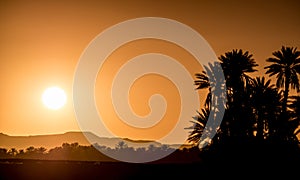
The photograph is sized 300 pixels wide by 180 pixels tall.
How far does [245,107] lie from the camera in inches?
2363

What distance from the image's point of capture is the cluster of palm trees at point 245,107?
5931 cm

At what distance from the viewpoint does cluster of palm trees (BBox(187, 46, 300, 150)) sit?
59.3 metres

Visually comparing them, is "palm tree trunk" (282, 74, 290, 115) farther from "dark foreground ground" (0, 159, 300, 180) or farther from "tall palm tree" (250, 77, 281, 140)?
"dark foreground ground" (0, 159, 300, 180)

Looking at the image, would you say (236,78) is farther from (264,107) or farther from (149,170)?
(149,170)

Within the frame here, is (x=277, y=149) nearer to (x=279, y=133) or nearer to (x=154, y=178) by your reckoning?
(x=279, y=133)

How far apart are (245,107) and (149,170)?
13366 millimetres

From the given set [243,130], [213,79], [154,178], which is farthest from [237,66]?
[154,178]

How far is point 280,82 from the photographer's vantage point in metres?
66.2

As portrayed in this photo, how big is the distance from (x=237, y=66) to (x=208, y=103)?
4.66m

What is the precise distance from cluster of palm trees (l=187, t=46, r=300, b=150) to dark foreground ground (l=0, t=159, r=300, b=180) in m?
5.33

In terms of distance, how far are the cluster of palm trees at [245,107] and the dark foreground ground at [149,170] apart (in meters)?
5.33

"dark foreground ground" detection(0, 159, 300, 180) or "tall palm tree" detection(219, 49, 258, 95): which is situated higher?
"tall palm tree" detection(219, 49, 258, 95)

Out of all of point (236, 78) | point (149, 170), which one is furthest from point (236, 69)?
point (149, 170)

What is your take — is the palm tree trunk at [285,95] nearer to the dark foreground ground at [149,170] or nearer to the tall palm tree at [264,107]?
the tall palm tree at [264,107]
